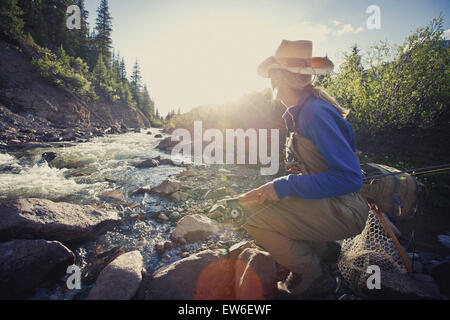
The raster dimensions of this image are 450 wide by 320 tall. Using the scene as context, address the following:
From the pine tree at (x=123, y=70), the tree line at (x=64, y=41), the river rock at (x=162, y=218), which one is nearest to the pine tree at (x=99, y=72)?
the tree line at (x=64, y=41)

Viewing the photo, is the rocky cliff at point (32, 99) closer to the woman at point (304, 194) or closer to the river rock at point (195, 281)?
the river rock at point (195, 281)

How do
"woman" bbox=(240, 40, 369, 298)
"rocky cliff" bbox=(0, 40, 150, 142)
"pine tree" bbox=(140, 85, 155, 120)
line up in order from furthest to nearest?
"pine tree" bbox=(140, 85, 155, 120) → "rocky cliff" bbox=(0, 40, 150, 142) → "woman" bbox=(240, 40, 369, 298)

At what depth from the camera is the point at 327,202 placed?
76.9 inches

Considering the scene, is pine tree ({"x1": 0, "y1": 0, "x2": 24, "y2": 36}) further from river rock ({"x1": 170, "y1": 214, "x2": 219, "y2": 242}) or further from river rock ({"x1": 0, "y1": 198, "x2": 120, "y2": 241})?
river rock ({"x1": 170, "y1": 214, "x2": 219, "y2": 242})

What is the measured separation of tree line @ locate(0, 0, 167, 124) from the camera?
26688mm

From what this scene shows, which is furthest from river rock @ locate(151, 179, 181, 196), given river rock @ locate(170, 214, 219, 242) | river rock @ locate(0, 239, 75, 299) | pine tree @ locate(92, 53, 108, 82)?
pine tree @ locate(92, 53, 108, 82)

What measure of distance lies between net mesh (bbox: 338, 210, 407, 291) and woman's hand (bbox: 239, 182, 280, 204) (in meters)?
1.50

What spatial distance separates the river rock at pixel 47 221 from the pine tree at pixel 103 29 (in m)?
65.3

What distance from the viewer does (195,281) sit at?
7.37 ft

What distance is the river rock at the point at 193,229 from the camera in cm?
345
